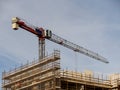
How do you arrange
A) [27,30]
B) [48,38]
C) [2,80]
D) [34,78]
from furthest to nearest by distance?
1. [48,38]
2. [27,30]
3. [2,80]
4. [34,78]

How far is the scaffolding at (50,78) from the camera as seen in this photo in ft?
A: 233

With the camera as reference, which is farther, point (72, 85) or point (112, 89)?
point (112, 89)

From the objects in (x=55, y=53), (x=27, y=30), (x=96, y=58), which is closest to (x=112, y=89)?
(x=55, y=53)

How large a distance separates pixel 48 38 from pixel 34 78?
6115 centimetres

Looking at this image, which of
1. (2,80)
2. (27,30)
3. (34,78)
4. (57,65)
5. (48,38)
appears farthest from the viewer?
(48,38)

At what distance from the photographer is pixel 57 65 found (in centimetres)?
7138

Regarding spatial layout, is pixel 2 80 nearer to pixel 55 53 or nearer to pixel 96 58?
pixel 55 53

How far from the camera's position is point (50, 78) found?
7088cm

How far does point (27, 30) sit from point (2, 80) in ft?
145

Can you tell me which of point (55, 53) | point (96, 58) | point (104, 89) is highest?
point (96, 58)

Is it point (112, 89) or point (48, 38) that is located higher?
point (48, 38)

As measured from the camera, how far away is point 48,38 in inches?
5404

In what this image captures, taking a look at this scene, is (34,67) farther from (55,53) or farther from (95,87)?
(95,87)

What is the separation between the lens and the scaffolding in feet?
233
